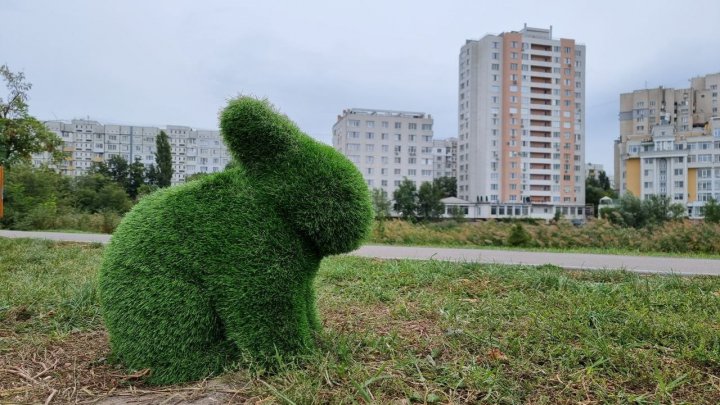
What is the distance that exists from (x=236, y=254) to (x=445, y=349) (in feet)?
4.29

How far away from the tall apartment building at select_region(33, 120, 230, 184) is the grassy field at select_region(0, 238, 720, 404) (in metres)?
60.1

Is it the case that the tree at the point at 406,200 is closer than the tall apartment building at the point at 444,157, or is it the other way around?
the tree at the point at 406,200

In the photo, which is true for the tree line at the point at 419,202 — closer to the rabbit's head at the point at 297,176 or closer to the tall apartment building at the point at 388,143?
the tall apartment building at the point at 388,143

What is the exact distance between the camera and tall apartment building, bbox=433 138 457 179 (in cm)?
9100

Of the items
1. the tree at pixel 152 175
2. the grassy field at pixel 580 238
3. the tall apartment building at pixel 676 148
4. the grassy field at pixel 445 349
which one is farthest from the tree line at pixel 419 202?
the grassy field at pixel 445 349

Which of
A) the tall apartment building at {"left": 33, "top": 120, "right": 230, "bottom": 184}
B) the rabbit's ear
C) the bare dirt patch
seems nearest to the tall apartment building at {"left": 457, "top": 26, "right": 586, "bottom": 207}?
the tall apartment building at {"left": 33, "top": 120, "right": 230, "bottom": 184}

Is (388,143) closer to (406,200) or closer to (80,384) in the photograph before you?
(406,200)

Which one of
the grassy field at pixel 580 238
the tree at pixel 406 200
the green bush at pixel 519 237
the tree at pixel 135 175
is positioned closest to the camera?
the grassy field at pixel 580 238

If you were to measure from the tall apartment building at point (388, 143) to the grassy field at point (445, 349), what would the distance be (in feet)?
196

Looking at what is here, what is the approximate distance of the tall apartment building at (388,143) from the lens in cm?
6406

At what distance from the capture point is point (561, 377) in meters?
2.18

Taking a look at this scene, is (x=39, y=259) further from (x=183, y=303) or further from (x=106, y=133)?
(x=106, y=133)

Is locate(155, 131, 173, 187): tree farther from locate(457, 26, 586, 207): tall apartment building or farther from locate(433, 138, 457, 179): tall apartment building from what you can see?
locate(433, 138, 457, 179): tall apartment building

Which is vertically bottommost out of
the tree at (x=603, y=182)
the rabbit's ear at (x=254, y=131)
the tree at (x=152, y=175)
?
the rabbit's ear at (x=254, y=131)
